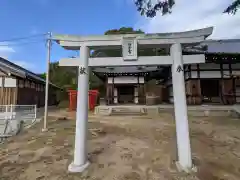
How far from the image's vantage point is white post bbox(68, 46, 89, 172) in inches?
175

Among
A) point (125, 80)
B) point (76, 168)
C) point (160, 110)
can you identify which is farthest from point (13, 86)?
point (76, 168)

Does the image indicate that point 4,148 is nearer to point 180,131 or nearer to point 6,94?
point 180,131

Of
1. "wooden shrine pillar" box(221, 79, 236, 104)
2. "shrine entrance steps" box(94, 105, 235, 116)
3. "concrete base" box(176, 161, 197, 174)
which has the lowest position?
"concrete base" box(176, 161, 197, 174)

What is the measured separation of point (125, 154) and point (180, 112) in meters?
2.10

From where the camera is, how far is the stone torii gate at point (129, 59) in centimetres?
445

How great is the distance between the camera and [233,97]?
12758 millimetres

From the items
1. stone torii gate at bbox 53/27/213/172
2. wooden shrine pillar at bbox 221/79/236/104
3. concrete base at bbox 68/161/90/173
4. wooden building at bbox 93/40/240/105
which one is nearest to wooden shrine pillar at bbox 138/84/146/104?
wooden building at bbox 93/40/240/105

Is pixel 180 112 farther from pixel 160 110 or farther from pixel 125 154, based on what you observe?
pixel 160 110

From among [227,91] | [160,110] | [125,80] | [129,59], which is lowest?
[160,110]

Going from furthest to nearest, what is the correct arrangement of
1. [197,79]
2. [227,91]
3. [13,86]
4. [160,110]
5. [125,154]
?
[13,86] → [197,79] → [227,91] → [160,110] → [125,154]

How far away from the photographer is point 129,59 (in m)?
4.63

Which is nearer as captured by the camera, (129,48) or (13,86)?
(129,48)

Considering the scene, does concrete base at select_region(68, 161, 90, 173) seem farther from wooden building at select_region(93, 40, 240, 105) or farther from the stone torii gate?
wooden building at select_region(93, 40, 240, 105)

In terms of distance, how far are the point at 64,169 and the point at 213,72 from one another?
1300 centimetres
